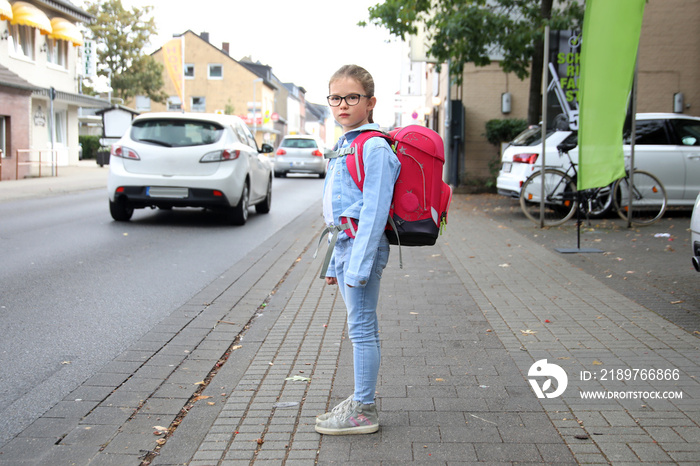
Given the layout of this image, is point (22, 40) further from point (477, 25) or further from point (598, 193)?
point (598, 193)

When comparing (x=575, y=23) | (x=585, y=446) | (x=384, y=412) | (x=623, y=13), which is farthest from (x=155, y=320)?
(x=575, y=23)

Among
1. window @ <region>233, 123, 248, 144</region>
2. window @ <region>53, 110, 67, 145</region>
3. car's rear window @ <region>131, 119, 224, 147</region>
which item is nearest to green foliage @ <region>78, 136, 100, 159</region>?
window @ <region>53, 110, 67, 145</region>

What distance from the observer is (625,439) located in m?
3.29

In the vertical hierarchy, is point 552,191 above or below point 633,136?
below

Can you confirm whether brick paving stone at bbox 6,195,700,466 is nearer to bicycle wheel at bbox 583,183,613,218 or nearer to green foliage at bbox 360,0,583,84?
bicycle wheel at bbox 583,183,613,218

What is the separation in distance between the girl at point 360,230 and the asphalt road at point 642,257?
2.92 meters

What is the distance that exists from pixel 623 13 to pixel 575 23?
8753 millimetres

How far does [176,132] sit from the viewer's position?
464 inches

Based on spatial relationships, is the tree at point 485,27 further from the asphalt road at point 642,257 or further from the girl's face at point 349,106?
the girl's face at point 349,106

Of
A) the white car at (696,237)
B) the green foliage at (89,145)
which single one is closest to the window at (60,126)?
the green foliage at (89,145)

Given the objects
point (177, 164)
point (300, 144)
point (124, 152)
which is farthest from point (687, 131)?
point (300, 144)

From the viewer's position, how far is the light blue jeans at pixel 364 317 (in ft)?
11.0

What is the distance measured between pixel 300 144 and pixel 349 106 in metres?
26.8

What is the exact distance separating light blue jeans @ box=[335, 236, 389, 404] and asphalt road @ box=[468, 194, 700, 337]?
288 cm
